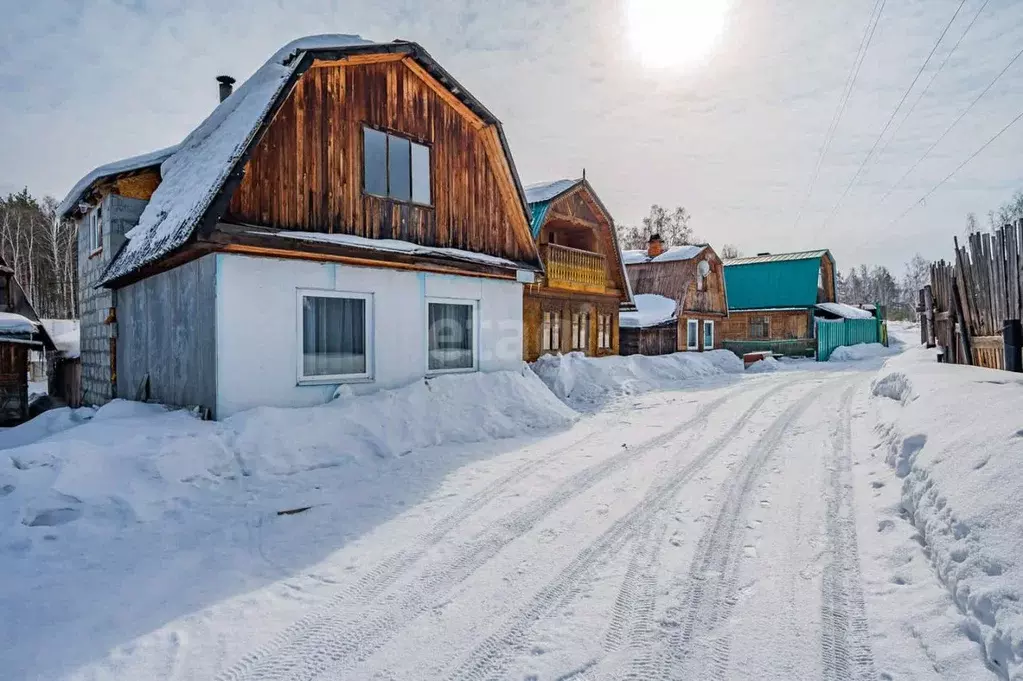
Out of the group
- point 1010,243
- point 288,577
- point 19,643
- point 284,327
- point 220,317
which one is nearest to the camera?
point 19,643

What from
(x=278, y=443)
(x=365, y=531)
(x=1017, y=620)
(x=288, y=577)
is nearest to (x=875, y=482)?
(x=1017, y=620)

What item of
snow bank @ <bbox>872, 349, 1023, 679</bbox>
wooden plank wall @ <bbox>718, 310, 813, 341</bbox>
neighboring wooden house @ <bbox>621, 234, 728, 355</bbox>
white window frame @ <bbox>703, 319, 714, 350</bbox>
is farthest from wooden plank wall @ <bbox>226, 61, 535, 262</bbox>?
wooden plank wall @ <bbox>718, 310, 813, 341</bbox>

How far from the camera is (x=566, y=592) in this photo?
144 inches

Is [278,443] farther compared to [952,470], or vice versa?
[278,443]

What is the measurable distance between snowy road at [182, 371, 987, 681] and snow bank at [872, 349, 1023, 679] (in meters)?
0.49

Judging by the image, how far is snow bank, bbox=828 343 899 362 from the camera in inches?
1176

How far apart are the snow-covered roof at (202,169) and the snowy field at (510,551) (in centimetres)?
288

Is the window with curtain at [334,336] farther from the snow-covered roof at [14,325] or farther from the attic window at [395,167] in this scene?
the snow-covered roof at [14,325]

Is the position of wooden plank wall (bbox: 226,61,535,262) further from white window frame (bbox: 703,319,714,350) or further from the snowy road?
white window frame (bbox: 703,319,714,350)

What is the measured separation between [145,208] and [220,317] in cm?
533

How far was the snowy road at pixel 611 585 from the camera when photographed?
2.91 metres

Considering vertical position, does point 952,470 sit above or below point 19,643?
above

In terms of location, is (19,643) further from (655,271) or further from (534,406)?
(655,271)

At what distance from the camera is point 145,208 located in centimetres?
1073
